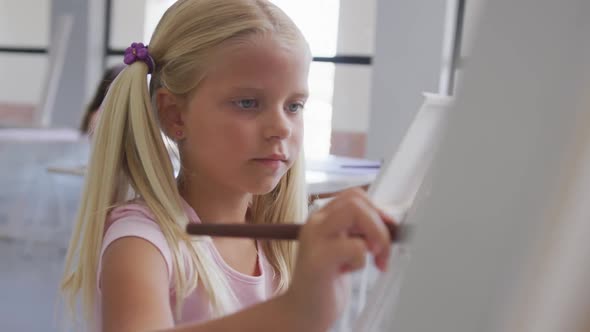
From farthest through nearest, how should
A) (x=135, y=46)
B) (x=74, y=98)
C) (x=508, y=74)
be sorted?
(x=74, y=98) → (x=135, y=46) → (x=508, y=74)

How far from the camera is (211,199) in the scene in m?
0.88

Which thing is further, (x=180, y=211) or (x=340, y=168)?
(x=340, y=168)

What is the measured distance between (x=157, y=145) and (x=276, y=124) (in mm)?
160

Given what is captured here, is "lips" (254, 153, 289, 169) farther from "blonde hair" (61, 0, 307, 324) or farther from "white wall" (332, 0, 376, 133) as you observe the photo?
"white wall" (332, 0, 376, 133)

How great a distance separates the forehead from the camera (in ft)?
2.63

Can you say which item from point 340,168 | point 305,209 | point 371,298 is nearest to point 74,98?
point 340,168

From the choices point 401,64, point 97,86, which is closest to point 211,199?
point 401,64

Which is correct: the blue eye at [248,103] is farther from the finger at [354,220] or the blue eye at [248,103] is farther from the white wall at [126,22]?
the white wall at [126,22]

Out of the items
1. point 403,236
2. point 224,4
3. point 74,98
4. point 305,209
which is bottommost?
point 74,98

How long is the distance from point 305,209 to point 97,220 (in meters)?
0.32

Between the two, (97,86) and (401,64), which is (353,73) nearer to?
(401,64)

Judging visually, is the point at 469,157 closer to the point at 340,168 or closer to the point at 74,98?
the point at 340,168

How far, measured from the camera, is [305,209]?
1.04m

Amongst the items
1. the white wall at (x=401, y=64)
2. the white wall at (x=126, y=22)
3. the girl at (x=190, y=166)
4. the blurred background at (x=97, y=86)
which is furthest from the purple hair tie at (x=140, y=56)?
the white wall at (x=126, y=22)
